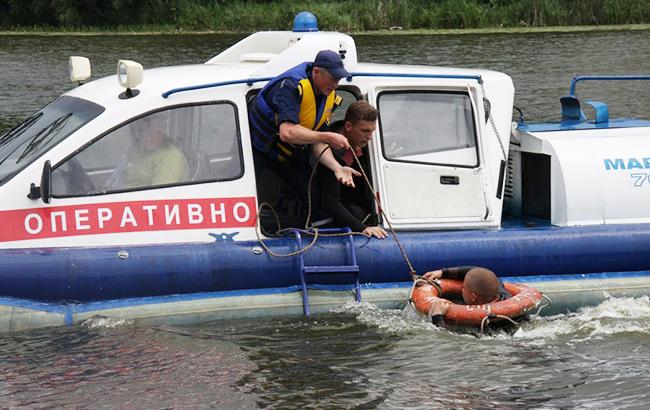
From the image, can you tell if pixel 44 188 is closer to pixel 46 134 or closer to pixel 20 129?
pixel 46 134

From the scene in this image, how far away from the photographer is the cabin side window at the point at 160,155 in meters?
7.75

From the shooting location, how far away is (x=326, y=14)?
1417 inches

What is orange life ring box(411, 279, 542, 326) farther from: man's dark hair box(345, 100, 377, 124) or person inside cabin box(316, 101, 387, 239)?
man's dark hair box(345, 100, 377, 124)

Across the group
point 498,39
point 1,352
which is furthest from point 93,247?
point 498,39

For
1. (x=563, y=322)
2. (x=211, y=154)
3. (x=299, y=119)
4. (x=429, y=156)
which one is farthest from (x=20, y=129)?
(x=563, y=322)

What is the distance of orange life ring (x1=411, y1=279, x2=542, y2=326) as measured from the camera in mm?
7691

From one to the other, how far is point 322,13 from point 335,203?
28.6 m

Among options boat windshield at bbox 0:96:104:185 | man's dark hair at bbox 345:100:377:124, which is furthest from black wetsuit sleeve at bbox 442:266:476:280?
boat windshield at bbox 0:96:104:185

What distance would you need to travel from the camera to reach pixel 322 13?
3616cm

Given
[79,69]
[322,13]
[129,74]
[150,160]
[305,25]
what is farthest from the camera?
[322,13]

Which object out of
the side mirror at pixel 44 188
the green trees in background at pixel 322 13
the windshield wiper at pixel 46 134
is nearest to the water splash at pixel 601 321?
the side mirror at pixel 44 188

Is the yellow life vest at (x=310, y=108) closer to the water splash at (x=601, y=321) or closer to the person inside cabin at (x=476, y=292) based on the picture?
the person inside cabin at (x=476, y=292)

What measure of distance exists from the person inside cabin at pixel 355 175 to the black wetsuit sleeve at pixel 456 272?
0.51 meters

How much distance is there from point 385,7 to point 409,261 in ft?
94.0
